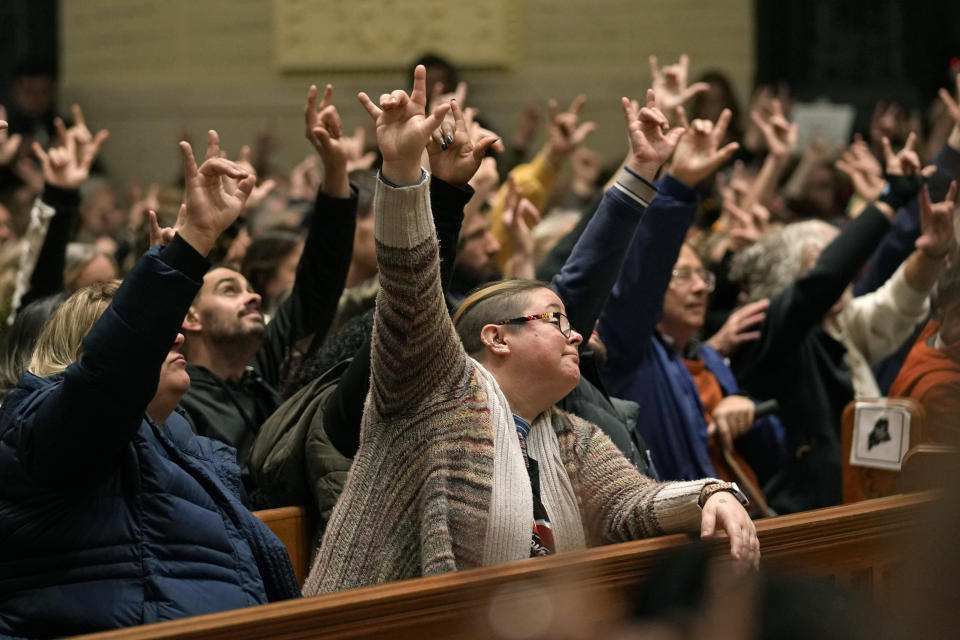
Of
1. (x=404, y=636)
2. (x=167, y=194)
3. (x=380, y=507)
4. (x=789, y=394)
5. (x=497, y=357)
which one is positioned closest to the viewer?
(x=404, y=636)

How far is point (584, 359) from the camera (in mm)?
3176

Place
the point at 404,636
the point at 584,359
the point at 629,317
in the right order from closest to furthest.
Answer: the point at 404,636 → the point at 584,359 → the point at 629,317

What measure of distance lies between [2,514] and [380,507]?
0.65 metres

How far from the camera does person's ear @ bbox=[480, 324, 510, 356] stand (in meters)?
2.57

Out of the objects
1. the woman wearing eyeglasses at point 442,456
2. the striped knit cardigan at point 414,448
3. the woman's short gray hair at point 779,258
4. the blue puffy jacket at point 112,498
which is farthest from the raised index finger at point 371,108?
the woman's short gray hair at point 779,258

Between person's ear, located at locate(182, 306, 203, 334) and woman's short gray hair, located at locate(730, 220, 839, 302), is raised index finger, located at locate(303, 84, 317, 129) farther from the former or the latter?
woman's short gray hair, located at locate(730, 220, 839, 302)

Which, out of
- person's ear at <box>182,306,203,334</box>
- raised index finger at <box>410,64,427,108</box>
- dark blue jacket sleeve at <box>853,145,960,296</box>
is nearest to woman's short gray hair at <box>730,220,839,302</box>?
dark blue jacket sleeve at <box>853,145,960,296</box>

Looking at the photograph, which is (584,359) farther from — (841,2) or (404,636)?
(841,2)

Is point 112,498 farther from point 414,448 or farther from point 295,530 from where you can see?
point 295,530

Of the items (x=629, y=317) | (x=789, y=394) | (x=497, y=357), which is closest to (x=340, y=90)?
(x=789, y=394)

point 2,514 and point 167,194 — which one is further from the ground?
point 2,514

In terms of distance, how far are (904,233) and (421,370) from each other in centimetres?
298

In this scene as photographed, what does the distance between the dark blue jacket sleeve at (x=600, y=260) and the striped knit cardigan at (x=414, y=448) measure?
2.17 ft

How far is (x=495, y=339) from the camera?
2.60m
